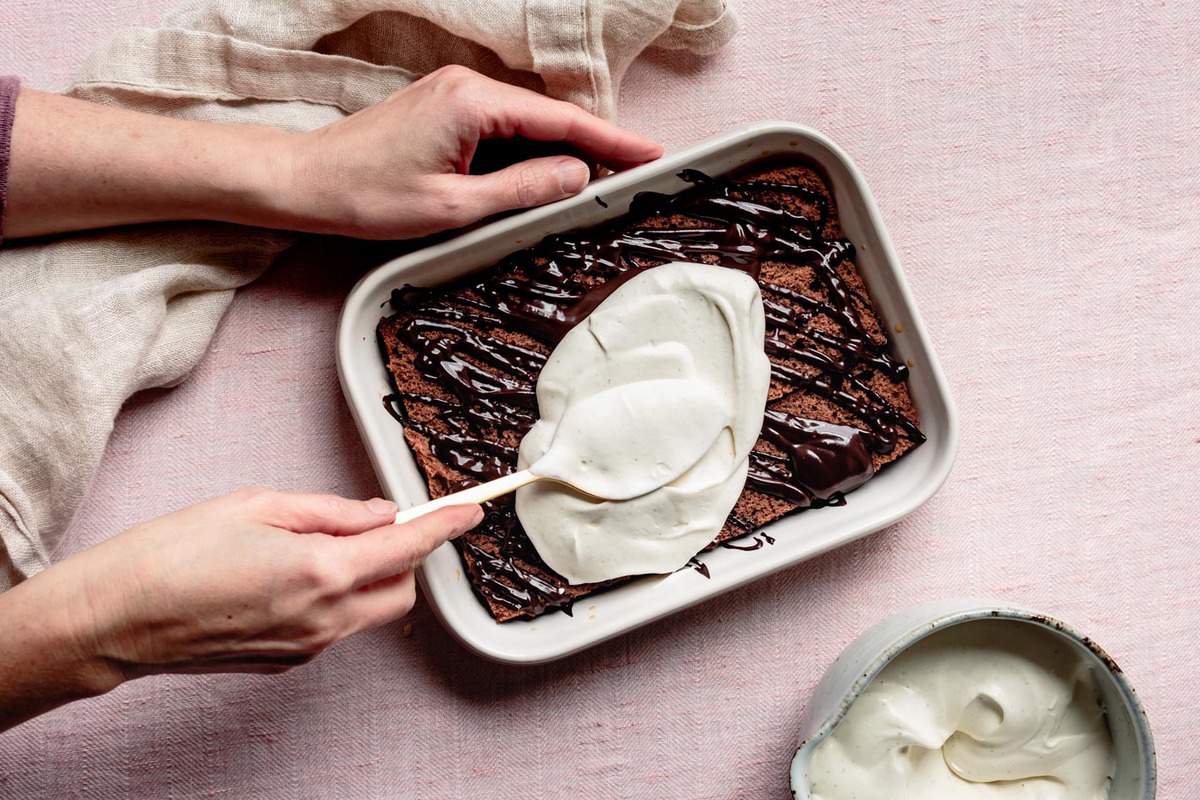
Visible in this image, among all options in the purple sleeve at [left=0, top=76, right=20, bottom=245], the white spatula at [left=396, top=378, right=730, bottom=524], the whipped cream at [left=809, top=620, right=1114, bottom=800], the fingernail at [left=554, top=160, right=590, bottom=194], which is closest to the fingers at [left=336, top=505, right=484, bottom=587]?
the white spatula at [left=396, top=378, right=730, bottom=524]

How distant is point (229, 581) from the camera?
936mm

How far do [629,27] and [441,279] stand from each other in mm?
386

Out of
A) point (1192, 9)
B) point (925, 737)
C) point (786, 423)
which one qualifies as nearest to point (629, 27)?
point (786, 423)

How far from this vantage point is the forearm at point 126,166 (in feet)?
3.71

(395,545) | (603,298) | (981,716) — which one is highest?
(603,298)

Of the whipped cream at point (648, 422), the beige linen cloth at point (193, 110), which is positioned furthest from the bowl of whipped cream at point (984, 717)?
the beige linen cloth at point (193, 110)

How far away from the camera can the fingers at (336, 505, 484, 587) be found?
3.18 ft

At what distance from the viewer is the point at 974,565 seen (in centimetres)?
131

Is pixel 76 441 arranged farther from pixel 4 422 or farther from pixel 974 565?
pixel 974 565

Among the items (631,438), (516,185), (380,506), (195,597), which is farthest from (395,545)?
(516,185)

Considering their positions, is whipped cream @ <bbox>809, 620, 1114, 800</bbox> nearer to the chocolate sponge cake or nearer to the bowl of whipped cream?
the bowl of whipped cream

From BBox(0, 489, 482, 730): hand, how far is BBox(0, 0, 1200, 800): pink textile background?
27 cm

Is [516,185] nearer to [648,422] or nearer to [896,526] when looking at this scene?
[648,422]

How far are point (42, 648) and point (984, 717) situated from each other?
1.05 m
